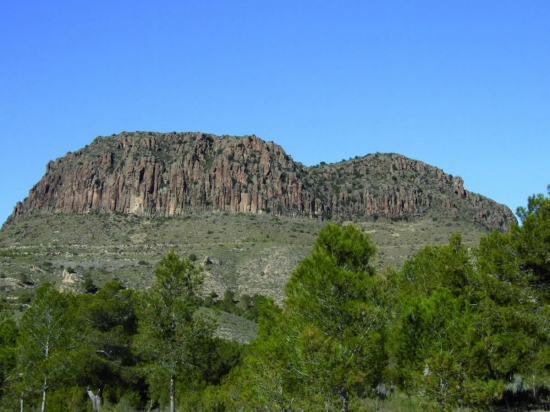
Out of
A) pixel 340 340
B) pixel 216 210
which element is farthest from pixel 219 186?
pixel 340 340

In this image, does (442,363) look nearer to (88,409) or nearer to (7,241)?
(88,409)

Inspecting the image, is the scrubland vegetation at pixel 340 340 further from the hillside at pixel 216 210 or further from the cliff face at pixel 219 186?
the cliff face at pixel 219 186

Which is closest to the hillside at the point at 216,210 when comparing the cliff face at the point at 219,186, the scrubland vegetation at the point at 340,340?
the cliff face at the point at 219,186

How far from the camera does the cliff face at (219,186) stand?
130m

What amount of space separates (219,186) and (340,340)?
11122cm

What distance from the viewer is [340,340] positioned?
22.0m

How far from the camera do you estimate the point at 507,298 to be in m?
27.1

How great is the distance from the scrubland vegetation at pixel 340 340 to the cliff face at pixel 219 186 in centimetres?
9255

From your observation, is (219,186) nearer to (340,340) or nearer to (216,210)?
(216,210)

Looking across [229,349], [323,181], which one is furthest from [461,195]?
[229,349]

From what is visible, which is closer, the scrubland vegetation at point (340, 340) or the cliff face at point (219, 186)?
the scrubland vegetation at point (340, 340)

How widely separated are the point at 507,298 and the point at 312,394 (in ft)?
36.9

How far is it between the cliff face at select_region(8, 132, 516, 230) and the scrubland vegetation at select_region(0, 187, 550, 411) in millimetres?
92548

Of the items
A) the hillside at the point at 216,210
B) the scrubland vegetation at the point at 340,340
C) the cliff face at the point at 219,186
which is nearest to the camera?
the scrubland vegetation at the point at 340,340
